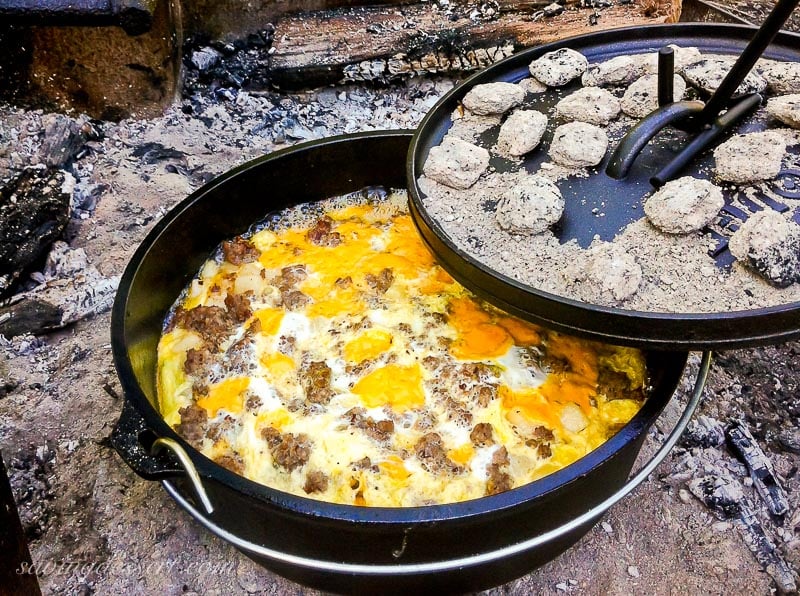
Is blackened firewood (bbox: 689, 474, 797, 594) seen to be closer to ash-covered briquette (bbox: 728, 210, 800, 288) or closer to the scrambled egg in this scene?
the scrambled egg

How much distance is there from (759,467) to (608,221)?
130 cm

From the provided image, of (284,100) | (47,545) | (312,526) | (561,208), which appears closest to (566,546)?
(312,526)

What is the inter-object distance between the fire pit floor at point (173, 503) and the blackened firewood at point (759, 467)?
0.07 feet

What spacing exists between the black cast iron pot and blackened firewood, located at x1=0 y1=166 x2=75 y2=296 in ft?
3.30

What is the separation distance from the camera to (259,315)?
2.04 metres

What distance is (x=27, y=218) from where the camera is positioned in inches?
105

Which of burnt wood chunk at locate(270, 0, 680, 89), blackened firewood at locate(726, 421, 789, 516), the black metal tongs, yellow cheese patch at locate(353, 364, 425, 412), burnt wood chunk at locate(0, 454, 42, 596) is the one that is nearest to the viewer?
burnt wood chunk at locate(0, 454, 42, 596)

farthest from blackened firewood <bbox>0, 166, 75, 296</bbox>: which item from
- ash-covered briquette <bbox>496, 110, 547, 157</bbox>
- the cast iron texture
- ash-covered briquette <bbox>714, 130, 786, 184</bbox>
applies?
ash-covered briquette <bbox>714, 130, 786, 184</bbox>

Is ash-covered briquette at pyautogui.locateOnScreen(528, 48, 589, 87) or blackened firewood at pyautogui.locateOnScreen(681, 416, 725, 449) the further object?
blackened firewood at pyautogui.locateOnScreen(681, 416, 725, 449)

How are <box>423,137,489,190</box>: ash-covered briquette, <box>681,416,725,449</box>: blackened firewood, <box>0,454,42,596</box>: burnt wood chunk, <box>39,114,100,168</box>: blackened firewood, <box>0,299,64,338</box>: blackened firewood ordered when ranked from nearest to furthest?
<box>0,454,42,596</box>: burnt wood chunk → <box>423,137,489,190</box>: ash-covered briquette → <box>681,416,725,449</box>: blackened firewood → <box>0,299,64,338</box>: blackened firewood → <box>39,114,100,168</box>: blackened firewood

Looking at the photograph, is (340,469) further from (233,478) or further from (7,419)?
(7,419)

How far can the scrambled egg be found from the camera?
1.65 metres

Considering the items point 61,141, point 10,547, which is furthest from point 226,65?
point 10,547

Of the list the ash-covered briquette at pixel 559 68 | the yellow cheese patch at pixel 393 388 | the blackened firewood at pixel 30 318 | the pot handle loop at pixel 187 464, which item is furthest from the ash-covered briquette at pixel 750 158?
the blackened firewood at pixel 30 318
